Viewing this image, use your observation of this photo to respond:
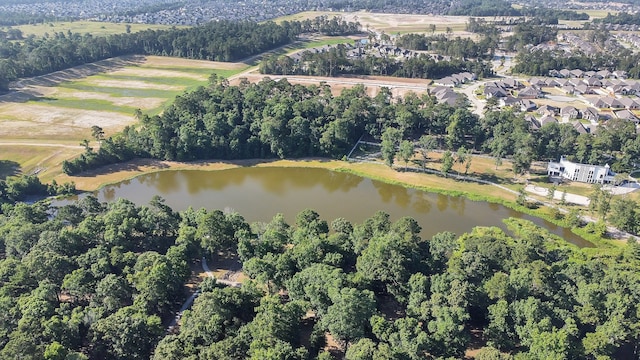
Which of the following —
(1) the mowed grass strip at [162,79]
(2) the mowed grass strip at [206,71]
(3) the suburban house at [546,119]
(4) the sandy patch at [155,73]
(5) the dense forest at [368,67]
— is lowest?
(1) the mowed grass strip at [162,79]

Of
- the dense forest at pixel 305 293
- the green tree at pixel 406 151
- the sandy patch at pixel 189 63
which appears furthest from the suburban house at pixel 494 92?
the sandy patch at pixel 189 63

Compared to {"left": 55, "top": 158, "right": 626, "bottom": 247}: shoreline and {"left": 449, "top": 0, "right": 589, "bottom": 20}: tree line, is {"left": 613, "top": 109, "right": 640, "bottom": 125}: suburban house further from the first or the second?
{"left": 449, "top": 0, "right": 589, "bottom": 20}: tree line

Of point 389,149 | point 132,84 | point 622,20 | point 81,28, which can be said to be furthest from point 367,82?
point 622,20

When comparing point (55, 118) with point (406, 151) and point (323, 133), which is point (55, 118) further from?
point (406, 151)

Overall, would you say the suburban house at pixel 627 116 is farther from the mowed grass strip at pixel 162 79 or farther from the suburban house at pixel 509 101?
the mowed grass strip at pixel 162 79

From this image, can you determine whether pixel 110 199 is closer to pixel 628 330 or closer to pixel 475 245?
pixel 475 245

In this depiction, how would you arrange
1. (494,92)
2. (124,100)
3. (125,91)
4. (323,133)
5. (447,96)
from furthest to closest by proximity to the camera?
(125,91)
(124,100)
(494,92)
(447,96)
(323,133)
